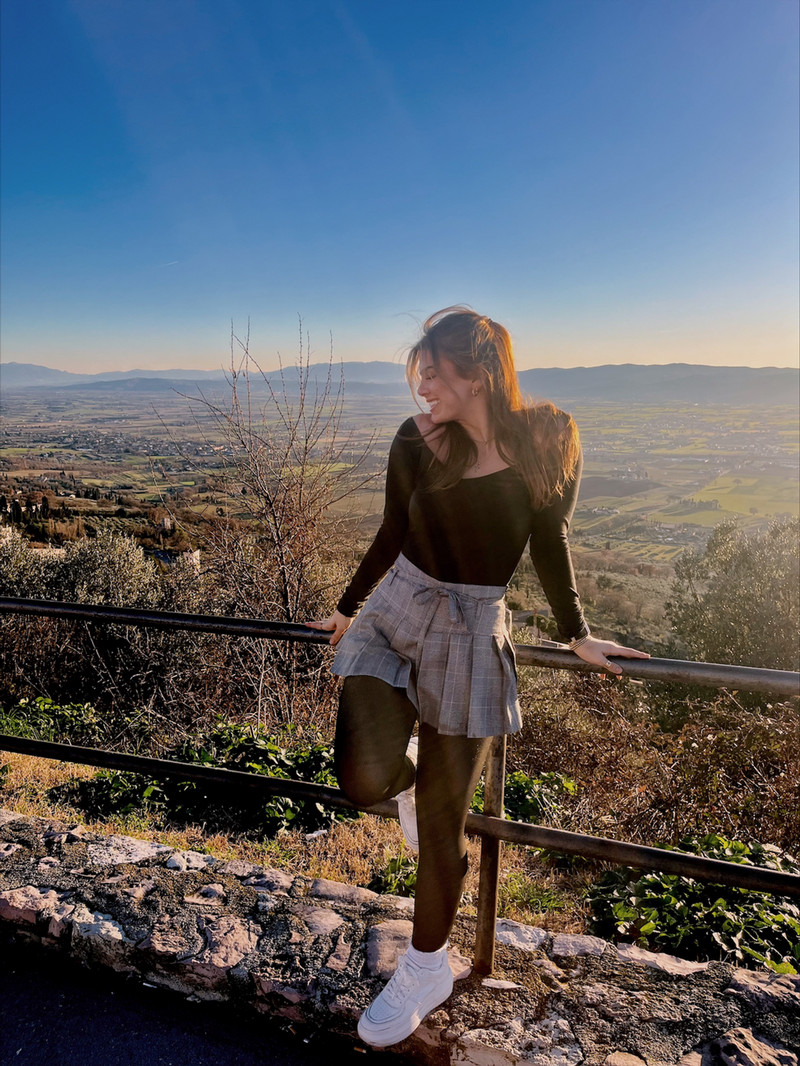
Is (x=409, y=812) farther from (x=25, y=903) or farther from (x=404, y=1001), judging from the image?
(x=25, y=903)

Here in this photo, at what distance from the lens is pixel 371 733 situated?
166cm

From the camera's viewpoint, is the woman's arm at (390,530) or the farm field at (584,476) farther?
the farm field at (584,476)

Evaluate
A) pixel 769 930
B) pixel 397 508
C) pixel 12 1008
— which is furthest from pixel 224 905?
pixel 769 930

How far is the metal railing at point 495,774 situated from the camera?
153cm

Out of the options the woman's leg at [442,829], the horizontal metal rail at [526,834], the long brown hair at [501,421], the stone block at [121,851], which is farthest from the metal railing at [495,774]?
the long brown hair at [501,421]

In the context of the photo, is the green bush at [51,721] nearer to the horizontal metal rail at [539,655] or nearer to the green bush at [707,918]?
the horizontal metal rail at [539,655]

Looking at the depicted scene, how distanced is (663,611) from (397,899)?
20.1 meters

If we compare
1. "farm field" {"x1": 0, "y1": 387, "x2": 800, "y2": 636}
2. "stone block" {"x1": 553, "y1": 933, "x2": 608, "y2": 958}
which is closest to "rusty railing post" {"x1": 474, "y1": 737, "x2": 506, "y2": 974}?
"stone block" {"x1": 553, "y1": 933, "x2": 608, "y2": 958}

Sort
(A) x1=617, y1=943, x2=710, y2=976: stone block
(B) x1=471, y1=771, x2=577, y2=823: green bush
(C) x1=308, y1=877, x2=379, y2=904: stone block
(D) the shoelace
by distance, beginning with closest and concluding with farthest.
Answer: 1. (D) the shoelace
2. (A) x1=617, y1=943, x2=710, y2=976: stone block
3. (C) x1=308, y1=877, x2=379, y2=904: stone block
4. (B) x1=471, y1=771, x2=577, y2=823: green bush

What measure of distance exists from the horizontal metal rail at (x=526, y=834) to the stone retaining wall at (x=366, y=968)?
0.34 metres

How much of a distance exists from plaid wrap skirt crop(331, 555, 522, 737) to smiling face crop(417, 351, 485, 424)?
0.44 meters

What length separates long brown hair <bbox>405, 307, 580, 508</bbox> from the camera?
1.72 m

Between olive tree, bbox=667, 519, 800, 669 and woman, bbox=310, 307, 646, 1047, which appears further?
olive tree, bbox=667, 519, 800, 669

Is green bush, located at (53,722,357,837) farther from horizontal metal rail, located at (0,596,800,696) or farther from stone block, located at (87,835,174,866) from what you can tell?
horizontal metal rail, located at (0,596,800,696)
